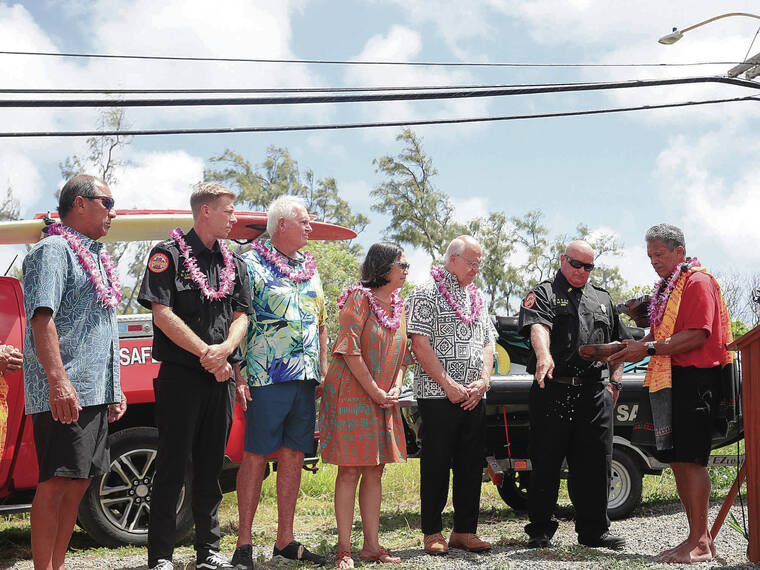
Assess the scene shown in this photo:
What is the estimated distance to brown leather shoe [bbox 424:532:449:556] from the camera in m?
5.44

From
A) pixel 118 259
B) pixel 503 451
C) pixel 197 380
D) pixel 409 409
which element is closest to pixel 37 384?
pixel 197 380

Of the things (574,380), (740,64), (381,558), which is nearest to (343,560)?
(381,558)

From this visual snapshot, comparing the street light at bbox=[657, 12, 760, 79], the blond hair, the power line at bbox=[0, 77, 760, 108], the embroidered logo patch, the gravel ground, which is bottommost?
the gravel ground

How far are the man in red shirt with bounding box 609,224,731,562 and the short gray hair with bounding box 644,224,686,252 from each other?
37mm

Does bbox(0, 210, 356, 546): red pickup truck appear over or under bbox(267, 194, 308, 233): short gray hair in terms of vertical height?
under

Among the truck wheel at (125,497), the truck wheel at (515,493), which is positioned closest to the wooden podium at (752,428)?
the truck wheel at (515,493)

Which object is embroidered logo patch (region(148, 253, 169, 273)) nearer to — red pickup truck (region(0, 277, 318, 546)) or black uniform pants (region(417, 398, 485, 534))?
red pickup truck (region(0, 277, 318, 546))

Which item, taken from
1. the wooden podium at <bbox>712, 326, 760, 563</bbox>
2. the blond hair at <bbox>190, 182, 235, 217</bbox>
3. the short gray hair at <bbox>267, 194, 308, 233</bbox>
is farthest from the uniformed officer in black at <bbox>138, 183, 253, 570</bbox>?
the wooden podium at <bbox>712, 326, 760, 563</bbox>

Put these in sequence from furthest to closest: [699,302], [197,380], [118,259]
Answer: [118,259] → [699,302] → [197,380]

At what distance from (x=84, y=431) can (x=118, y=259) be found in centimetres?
3150

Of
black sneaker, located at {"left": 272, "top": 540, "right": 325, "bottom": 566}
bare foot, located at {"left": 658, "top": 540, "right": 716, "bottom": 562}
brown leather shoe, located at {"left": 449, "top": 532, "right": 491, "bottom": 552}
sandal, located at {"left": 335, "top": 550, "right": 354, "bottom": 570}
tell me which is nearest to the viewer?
sandal, located at {"left": 335, "top": 550, "right": 354, "bottom": 570}

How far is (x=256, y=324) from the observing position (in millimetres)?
4984

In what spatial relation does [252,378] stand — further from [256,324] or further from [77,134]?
[77,134]

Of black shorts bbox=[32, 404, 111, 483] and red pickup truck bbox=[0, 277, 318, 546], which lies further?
red pickup truck bbox=[0, 277, 318, 546]
